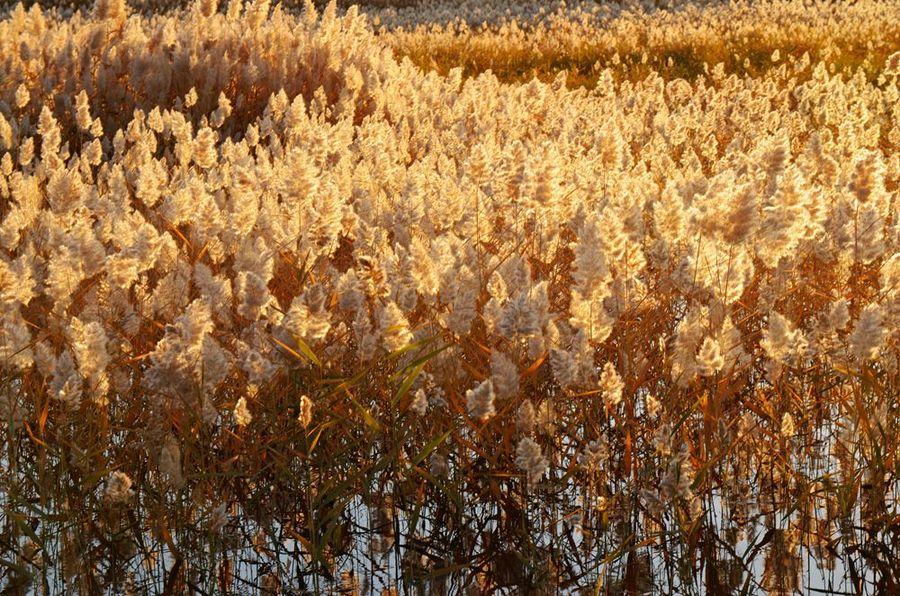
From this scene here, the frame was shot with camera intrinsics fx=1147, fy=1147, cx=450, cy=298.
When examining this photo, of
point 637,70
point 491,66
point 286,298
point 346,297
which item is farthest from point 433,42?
point 346,297

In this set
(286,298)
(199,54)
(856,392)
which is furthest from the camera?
(199,54)

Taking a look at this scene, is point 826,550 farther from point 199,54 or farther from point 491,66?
point 491,66

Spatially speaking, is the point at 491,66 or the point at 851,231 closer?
the point at 851,231

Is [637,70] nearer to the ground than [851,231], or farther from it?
farther from it

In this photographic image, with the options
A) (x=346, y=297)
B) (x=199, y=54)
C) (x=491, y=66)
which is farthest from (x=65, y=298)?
(x=491, y=66)

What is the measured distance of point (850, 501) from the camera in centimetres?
288

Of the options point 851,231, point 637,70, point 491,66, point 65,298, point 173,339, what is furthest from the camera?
point 491,66

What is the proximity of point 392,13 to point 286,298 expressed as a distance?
18.7 m

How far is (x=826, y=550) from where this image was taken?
281 centimetres

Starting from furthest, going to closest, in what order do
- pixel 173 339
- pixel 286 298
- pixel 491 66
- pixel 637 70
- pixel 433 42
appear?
pixel 433 42
pixel 491 66
pixel 637 70
pixel 286 298
pixel 173 339

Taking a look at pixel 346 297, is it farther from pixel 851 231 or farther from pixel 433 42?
pixel 433 42

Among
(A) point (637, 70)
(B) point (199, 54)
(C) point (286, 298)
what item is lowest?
(C) point (286, 298)

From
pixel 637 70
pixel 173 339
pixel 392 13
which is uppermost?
pixel 392 13

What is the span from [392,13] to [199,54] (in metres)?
14.2
